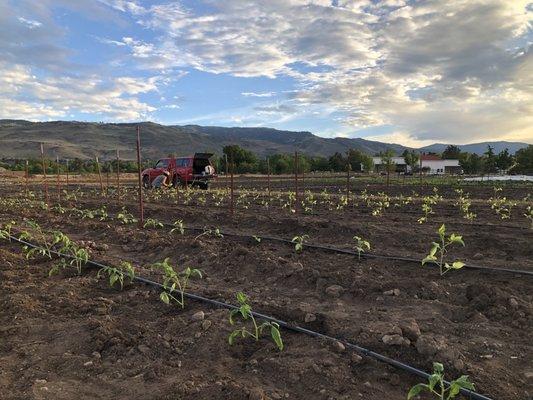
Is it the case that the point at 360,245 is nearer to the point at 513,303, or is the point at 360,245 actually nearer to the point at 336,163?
the point at 513,303

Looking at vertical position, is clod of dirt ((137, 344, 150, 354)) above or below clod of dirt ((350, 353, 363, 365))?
below

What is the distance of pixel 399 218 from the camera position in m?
9.98

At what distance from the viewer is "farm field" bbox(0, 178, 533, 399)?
9.85 ft

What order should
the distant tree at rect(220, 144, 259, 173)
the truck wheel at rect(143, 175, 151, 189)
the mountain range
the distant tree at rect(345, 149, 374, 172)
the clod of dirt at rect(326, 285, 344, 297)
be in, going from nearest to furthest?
the clod of dirt at rect(326, 285, 344, 297)
the truck wheel at rect(143, 175, 151, 189)
the distant tree at rect(220, 144, 259, 173)
the distant tree at rect(345, 149, 374, 172)
the mountain range

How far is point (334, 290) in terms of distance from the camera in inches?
189

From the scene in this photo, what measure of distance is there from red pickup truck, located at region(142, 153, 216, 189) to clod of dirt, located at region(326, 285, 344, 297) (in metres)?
18.5

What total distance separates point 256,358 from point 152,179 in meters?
21.6

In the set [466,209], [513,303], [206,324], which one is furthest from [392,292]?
[466,209]

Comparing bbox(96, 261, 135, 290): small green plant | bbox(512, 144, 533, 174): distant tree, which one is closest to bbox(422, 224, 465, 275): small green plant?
bbox(96, 261, 135, 290): small green plant

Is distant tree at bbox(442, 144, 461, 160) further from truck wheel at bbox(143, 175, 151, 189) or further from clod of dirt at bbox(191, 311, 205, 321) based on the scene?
clod of dirt at bbox(191, 311, 205, 321)

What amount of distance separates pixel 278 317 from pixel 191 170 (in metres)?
19.5

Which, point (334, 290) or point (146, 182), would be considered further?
point (146, 182)

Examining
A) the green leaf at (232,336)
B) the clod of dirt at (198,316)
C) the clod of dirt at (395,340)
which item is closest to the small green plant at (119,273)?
the clod of dirt at (198,316)

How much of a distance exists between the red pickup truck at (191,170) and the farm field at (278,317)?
15.6m
